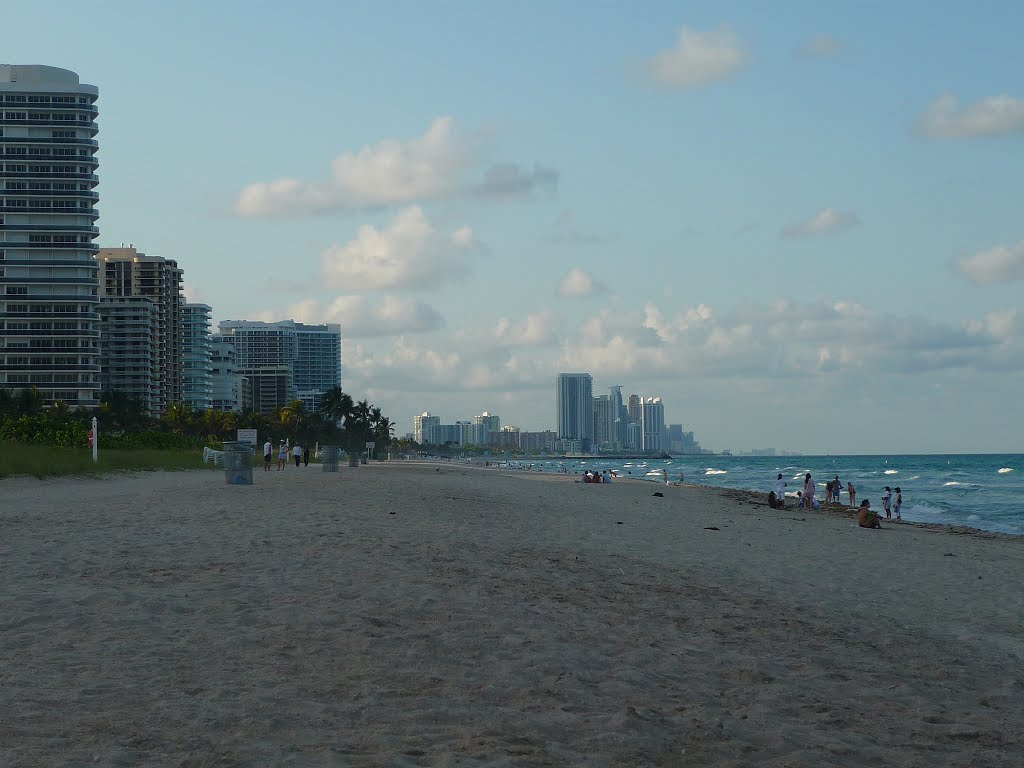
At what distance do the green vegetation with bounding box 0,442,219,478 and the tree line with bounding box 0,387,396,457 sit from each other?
14.3 m

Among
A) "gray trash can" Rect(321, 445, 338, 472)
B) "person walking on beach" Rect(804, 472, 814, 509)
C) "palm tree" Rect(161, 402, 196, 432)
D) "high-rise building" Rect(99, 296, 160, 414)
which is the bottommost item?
"person walking on beach" Rect(804, 472, 814, 509)

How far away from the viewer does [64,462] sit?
128 ft

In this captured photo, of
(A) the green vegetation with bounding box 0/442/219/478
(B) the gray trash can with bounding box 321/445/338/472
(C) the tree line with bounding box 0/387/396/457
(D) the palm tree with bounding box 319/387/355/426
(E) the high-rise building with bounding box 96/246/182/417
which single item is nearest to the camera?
(A) the green vegetation with bounding box 0/442/219/478

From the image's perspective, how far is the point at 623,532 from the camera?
20.4m

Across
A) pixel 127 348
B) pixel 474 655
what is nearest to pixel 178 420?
pixel 127 348

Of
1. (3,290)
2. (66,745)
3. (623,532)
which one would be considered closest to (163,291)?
(3,290)

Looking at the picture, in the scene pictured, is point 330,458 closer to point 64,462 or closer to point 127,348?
point 64,462

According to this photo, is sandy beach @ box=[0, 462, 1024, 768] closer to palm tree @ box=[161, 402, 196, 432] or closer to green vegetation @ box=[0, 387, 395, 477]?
green vegetation @ box=[0, 387, 395, 477]

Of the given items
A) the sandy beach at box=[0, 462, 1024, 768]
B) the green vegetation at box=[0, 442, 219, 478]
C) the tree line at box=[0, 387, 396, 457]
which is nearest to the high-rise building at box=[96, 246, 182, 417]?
the tree line at box=[0, 387, 396, 457]

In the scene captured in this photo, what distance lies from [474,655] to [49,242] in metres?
131

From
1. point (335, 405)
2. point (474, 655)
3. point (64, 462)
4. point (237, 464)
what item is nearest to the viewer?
point (474, 655)

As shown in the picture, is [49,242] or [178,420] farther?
[178,420]

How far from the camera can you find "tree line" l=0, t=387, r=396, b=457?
89.1 meters

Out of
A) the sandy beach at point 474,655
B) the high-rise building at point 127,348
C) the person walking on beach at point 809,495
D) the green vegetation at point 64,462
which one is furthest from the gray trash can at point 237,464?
the high-rise building at point 127,348
